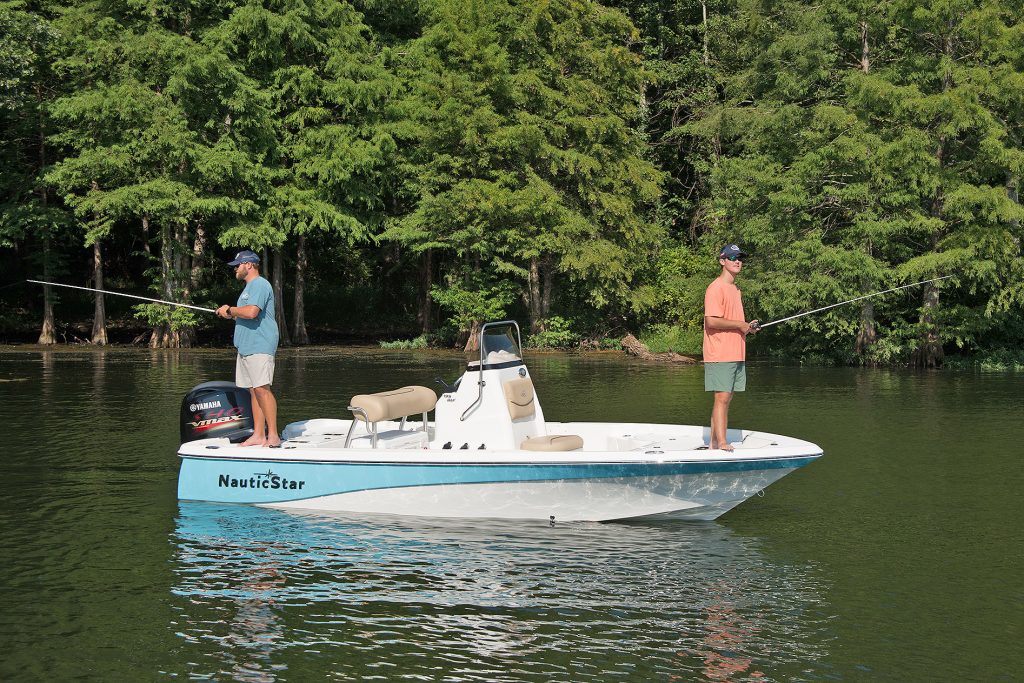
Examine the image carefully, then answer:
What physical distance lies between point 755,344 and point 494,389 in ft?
92.8

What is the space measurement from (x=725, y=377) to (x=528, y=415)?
7.15 feet

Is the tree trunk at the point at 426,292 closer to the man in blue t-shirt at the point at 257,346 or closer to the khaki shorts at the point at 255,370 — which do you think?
the man in blue t-shirt at the point at 257,346

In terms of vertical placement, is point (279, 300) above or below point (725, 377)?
above

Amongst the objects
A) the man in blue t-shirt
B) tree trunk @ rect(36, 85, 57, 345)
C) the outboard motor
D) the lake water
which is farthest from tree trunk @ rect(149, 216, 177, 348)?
the man in blue t-shirt

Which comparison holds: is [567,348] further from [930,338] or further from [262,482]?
[262,482]

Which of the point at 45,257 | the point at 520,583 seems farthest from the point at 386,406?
the point at 45,257

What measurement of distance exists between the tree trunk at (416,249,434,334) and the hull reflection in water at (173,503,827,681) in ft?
113

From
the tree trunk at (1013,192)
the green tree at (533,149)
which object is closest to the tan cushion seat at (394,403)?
the tree trunk at (1013,192)

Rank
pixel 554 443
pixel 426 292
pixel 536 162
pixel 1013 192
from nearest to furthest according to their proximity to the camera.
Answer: pixel 554 443, pixel 1013 192, pixel 536 162, pixel 426 292

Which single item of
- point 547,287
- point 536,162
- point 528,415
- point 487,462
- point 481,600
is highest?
point 536,162

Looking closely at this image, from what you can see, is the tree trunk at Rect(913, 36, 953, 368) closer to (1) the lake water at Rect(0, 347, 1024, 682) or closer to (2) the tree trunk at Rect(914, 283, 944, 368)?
(2) the tree trunk at Rect(914, 283, 944, 368)

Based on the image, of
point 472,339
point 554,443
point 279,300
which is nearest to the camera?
point 554,443

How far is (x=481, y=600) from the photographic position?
991 cm

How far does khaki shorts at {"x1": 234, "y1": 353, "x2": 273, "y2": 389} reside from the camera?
13.3m
